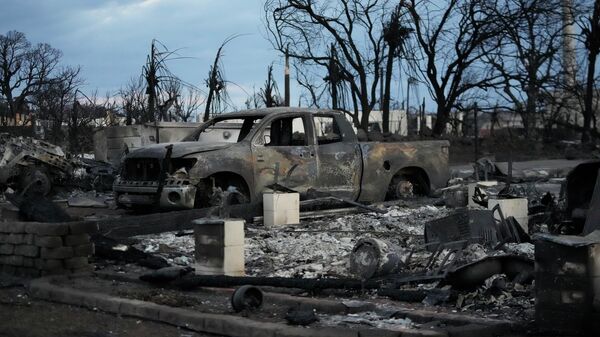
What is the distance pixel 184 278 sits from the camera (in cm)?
602

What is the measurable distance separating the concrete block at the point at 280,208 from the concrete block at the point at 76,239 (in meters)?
3.62

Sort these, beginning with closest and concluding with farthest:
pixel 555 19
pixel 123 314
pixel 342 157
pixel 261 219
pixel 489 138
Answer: pixel 123 314 → pixel 261 219 → pixel 342 157 → pixel 555 19 → pixel 489 138

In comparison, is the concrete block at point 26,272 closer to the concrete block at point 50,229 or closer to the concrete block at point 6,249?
the concrete block at point 6,249

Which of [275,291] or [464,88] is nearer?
[275,291]

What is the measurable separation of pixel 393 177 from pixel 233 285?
737 cm

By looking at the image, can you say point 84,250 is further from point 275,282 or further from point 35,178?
point 35,178

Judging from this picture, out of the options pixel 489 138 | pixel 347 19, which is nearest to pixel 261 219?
pixel 347 19

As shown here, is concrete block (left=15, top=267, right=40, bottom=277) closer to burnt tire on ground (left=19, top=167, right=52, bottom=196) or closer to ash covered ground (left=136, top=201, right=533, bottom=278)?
ash covered ground (left=136, top=201, right=533, bottom=278)

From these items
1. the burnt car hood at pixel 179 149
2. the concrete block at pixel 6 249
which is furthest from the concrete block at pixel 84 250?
the burnt car hood at pixel 179 149

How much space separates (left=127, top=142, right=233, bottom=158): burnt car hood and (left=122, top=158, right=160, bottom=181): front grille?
9 cm

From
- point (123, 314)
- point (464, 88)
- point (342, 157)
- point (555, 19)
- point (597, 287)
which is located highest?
point (555, 19)

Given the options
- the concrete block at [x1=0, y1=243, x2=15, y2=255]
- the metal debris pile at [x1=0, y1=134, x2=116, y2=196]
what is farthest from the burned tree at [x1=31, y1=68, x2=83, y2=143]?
the concrete block at [x1=0, y1=243, x2=15, y2=255]

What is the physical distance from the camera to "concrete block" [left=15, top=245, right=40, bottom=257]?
6.57m

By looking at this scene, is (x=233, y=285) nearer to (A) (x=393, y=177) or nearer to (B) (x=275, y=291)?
(B) (x=275, y=291)
